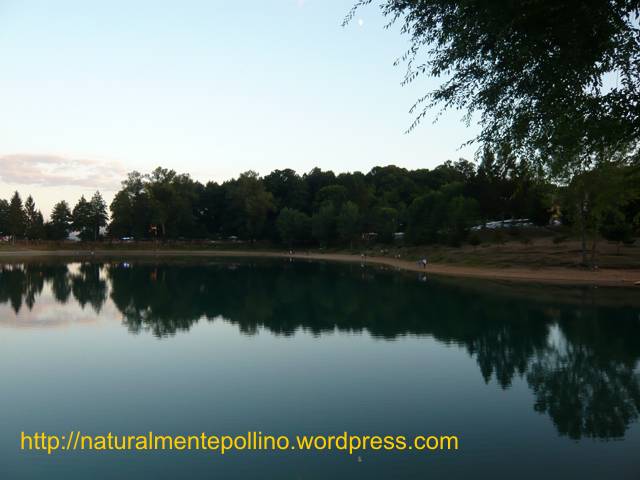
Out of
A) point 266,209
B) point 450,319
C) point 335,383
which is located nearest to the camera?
point 335,383

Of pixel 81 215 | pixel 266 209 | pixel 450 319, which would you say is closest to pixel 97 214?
pixel 81 215

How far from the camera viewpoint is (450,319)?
3125cm

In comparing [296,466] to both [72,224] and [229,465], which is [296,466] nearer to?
[229,465]

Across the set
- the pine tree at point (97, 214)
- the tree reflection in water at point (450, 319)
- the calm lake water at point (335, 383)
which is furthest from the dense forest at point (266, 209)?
the calm lake water at point (335, 383)

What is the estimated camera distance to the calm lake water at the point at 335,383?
11.6 m

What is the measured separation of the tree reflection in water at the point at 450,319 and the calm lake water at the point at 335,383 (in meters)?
0.13

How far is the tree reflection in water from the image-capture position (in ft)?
55.6

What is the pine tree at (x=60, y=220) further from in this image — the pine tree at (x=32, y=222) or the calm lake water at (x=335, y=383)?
Result: the calm lake water at (x=335, y=383)

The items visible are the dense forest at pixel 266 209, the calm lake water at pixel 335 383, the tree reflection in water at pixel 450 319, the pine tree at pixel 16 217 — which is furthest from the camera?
the pine tree at pixel 16 217

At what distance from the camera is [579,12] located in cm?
1055

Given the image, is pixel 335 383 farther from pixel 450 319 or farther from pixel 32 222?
pixel 32 222

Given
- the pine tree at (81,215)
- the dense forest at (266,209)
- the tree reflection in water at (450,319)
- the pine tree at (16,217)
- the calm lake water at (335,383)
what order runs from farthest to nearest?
1. the pine tree at (81,215)
2. the pine tree at (16,217)
3. the dense forest at (266,209)
4. the tree reflection in water at (450,319)
5. the calm lake water at (335,383)

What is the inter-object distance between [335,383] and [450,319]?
15.6 m

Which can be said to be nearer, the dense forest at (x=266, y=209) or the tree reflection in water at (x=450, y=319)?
the tree reflection in water at (x=450, y=319)
